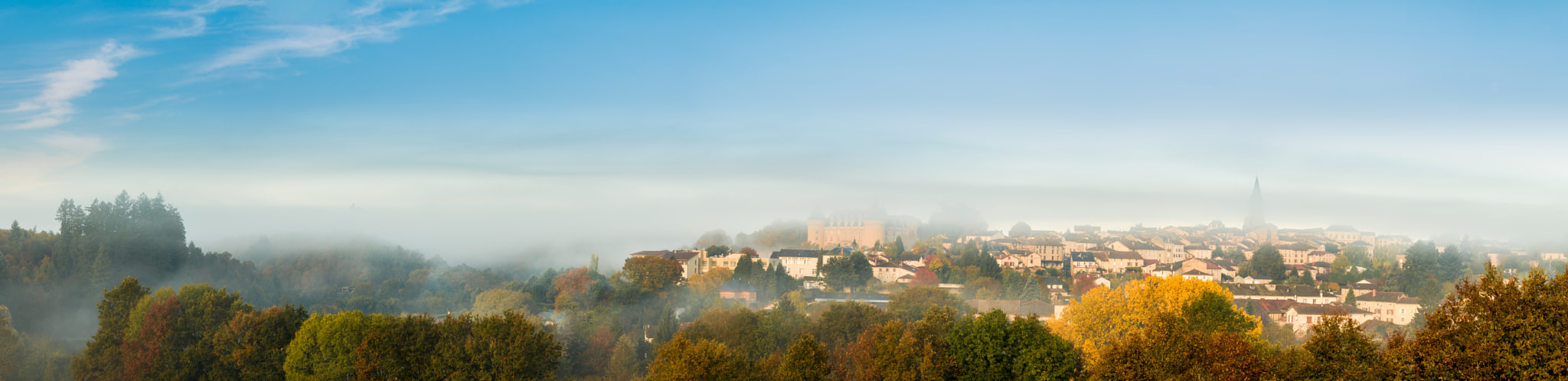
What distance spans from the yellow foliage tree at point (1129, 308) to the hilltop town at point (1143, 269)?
857 cm

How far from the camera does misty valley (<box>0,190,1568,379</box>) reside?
19.5 m

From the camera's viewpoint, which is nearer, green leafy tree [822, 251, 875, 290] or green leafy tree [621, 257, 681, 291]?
green leafy tree [621, 257, 681, 291]

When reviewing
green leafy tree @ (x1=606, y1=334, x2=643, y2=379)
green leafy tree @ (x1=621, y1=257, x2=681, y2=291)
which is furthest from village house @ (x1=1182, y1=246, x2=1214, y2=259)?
green leafy tree @ (x1=606, y1=334, x2=643, y2=379)

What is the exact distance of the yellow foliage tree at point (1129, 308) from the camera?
Result: 31484 mm

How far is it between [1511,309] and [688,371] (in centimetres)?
→ 1853

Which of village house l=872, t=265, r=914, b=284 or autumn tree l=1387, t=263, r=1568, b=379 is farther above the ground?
autumn tree l=1387, t=263, r=1568, b=379

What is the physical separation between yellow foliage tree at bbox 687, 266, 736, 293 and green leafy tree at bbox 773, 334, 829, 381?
44.6 metres

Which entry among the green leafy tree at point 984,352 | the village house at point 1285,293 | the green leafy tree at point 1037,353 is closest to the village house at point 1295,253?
the village house at point 1285,293

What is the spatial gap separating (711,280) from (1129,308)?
149ft

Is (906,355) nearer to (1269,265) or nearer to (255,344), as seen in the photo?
(255,344)

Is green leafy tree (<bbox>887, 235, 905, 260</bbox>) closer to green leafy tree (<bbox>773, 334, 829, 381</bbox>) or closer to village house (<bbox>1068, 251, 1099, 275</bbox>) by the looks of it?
village house (<bbox>1068, 251, 1099, 275</bbox>)

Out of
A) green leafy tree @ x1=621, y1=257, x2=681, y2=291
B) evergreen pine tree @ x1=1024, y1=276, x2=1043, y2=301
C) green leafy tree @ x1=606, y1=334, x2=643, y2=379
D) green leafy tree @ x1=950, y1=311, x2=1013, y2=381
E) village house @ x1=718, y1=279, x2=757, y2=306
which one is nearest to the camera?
green leafy tree @ x1=950, y1=311, x2=1013, y2=381

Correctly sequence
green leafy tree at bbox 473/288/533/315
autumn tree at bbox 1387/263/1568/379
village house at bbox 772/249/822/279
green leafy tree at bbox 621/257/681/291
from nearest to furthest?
1. autumn tree at bbox 1387/263/1568/379
2. green leafy tree at bbox 473/288/533/315
3. green leafy tree at bbox 621/257/681/291
4. village house at bbox 772/249/822/279

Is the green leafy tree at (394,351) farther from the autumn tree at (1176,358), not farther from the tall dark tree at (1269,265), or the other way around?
the tall dark tree at (1269,265)
